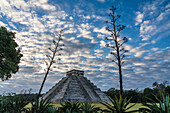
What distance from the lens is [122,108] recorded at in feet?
11.6

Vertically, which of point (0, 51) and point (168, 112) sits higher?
point (0, 51)

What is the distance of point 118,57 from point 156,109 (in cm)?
1041

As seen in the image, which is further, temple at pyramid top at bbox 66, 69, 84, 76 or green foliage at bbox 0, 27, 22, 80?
temple at pyramid top at bbox 66, 69, 84, 76

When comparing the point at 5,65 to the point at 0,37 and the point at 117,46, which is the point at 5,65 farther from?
the point at 117,46

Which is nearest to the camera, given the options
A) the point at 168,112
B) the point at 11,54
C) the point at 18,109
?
the point at 168,112

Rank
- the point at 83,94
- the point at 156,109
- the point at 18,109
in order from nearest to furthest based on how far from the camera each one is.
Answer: the point at 156,109 → the point at 18,109 → the point at 83,94

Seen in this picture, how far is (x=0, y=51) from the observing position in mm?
16750

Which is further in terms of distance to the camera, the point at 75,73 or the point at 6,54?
the point at 75,73

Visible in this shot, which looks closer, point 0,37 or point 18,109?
point 18,109

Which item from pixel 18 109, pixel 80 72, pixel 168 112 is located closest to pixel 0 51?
pixel 18 109

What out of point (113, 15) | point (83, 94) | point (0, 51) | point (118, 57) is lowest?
point (83, 94)

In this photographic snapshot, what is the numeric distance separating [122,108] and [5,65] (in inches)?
731

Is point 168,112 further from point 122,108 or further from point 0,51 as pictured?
point 0,51

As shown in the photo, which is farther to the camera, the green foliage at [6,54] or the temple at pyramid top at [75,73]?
the temple at pyramid top at [75,73]
